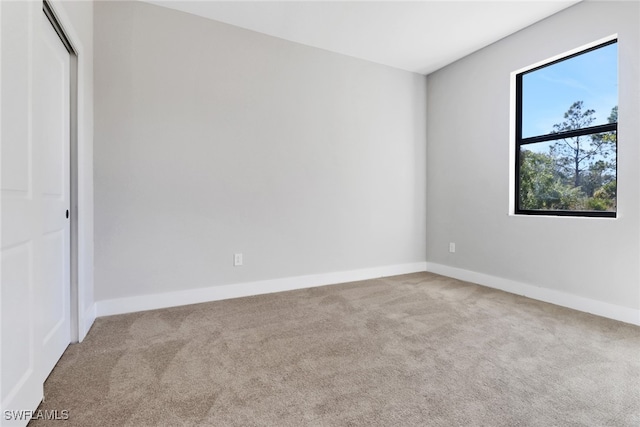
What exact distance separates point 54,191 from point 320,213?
226 centimetres

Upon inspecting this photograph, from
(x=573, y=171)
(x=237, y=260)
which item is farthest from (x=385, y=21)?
(x=237, y=260)

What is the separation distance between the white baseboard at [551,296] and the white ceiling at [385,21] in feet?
8.55

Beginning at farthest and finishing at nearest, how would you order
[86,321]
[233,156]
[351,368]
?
[233,156] < [86,321] < [351,368]

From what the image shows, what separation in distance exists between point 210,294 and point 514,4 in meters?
3.83

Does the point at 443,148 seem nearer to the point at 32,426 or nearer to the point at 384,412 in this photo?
the point at 384,412

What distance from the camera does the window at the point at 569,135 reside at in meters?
2.47

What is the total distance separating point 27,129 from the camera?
3.97ft

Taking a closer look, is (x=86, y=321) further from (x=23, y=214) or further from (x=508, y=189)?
(x=508, y=189)

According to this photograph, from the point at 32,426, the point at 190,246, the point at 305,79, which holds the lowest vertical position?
the point at 32,426

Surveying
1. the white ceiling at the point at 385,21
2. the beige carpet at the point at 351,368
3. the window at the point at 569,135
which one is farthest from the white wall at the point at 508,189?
the beige carpet at the point at 351,368

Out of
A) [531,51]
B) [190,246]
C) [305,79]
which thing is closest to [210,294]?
[190,246]

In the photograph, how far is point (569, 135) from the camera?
2.74m

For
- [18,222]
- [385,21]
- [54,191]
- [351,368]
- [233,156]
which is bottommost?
[351,368]

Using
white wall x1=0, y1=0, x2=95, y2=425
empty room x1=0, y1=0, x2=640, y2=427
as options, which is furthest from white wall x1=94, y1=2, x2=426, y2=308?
white wall x1=0, y1=0, x2=95, y2=425
